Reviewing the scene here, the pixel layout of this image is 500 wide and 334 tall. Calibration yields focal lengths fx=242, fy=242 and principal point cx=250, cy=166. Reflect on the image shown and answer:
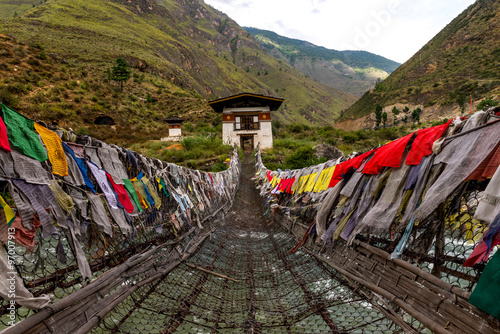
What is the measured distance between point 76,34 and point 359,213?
2488 inches

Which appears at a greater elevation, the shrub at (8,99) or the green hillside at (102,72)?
the green hillside at (102,72)

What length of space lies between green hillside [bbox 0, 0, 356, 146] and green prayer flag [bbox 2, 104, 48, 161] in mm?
23478

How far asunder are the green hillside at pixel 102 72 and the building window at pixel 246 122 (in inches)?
340

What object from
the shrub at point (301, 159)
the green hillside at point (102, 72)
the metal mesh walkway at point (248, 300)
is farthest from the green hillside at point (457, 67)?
the metal mesh walkway at point (248, 300)

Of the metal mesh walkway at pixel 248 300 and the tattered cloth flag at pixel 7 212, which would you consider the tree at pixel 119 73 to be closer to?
the metal mesh walkway at pixel 248 300

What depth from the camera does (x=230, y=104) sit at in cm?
2436

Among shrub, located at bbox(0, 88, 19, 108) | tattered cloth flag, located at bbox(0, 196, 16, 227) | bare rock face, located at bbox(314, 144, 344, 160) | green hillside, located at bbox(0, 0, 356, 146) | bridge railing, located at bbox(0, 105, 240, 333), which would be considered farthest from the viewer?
green hillside, located at bbox(0, 0, 356, 146)

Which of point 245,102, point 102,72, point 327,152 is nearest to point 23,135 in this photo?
point 327,152

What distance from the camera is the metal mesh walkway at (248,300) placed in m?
3.21

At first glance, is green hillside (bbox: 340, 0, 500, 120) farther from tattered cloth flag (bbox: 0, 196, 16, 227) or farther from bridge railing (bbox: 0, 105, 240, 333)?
tattered cloth flag (bbox: 0, 196, 16, 227)

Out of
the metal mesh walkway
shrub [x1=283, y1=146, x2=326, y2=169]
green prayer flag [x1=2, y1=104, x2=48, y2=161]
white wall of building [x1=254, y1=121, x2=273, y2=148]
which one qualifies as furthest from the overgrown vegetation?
green prayer flag [x1=2, y1=104, x2=48, y2=161]

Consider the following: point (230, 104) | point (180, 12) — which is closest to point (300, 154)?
point (230, 104)

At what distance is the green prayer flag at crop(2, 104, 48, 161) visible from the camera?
6.80 ft

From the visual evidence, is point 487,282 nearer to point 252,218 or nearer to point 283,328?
point 283,328
